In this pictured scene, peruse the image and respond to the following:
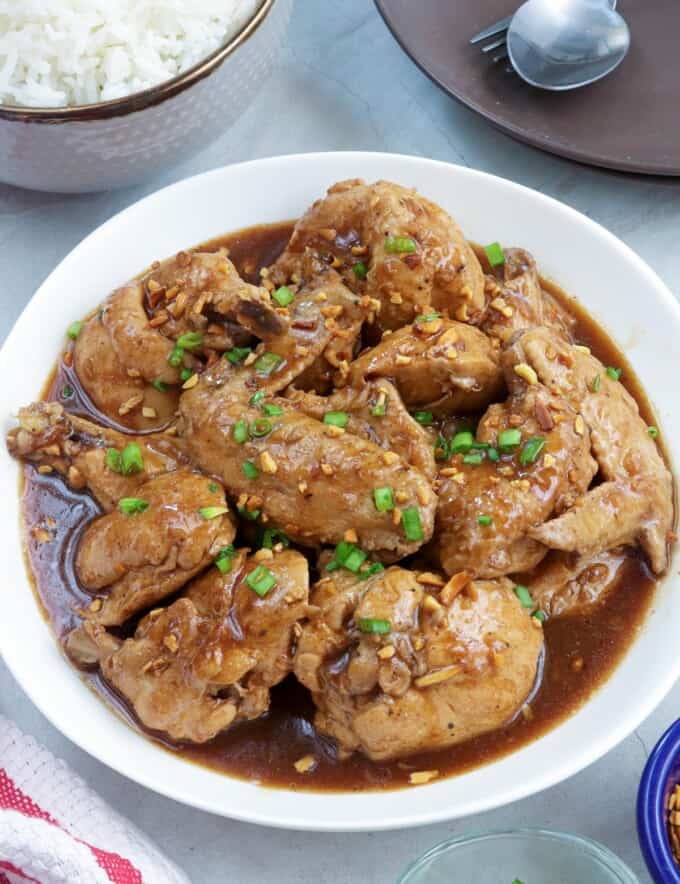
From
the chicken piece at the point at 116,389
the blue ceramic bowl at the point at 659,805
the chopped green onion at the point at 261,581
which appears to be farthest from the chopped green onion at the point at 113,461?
the blue ceramic bowl at the point at 659,805

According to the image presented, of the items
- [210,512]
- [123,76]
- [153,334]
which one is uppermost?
[123,76]

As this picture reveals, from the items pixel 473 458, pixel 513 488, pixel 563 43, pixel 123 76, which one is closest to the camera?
pixel 513 488

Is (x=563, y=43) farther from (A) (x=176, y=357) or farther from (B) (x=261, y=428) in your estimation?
(B) (x=261, y=428)

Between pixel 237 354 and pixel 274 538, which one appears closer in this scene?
pixel 274 538

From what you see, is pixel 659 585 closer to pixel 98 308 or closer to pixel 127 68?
pixel 98 308

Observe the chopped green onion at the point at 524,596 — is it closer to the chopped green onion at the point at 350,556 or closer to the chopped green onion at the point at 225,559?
the chopped green onion at the point at 350,556

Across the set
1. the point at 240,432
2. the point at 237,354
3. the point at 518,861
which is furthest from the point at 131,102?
the point at 518,861
